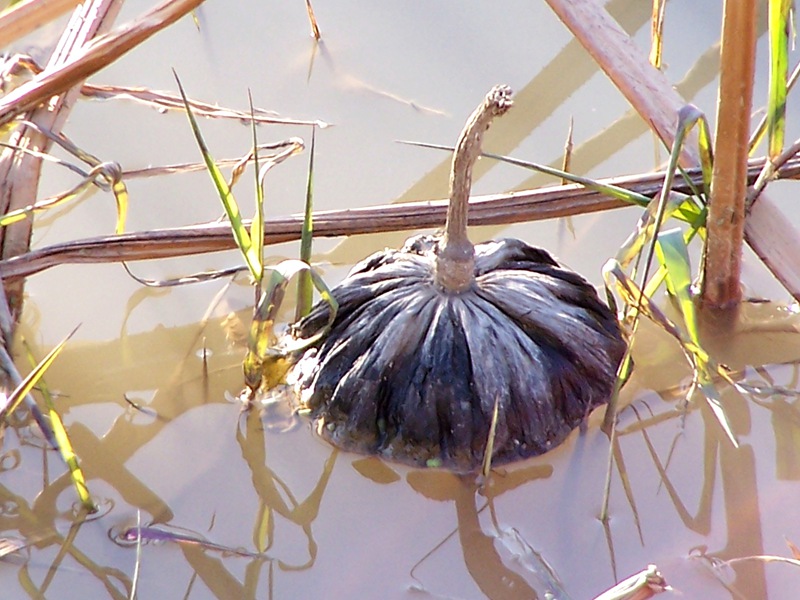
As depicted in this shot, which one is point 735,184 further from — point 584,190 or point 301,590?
point 301,590

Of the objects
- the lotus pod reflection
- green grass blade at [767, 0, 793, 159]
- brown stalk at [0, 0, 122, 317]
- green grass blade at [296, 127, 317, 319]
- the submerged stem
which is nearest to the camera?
the submerged stem

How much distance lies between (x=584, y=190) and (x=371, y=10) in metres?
1.59

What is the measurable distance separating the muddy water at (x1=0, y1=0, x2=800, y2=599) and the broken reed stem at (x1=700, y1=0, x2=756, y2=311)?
235 mm

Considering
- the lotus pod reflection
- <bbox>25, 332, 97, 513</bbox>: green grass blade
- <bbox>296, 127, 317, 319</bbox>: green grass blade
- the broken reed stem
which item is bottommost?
<bbox>25, 332, 97, 513</bbox>: green grass blade

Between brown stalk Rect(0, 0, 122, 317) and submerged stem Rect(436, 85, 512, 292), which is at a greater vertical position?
brown stalk Rect(0, 0, 122, 317)

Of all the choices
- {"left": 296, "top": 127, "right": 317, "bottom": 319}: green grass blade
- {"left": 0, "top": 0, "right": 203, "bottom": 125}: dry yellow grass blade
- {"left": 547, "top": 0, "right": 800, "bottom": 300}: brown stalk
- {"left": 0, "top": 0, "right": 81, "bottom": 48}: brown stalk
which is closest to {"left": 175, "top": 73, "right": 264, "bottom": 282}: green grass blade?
{"left": 296, "top": 127, "right": 317, "bottom": 319}: green grass blade

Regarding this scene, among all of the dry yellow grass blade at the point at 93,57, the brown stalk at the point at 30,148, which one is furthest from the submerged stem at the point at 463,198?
the brown stalk at the point at 30,148

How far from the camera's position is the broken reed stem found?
2.24 m

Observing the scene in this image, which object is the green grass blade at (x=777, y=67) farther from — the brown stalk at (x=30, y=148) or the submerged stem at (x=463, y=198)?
the brown stalk at (x=30, y=148)

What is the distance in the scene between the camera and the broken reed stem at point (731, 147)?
2238 mm

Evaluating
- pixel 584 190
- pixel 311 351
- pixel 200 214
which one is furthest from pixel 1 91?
pixel 584 190

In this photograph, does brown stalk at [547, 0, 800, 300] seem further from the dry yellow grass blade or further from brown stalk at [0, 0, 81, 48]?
brown stalk at [0, 0, 81, 48]

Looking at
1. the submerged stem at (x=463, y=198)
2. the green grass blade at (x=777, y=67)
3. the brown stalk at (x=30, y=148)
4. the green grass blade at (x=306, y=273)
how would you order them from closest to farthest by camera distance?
the submerged stem at (x=463, y=198), the green grass blade at (x=777, y=67), the green grass blade at (x=306, y=273), the brown stalk at (x=30, y=148)

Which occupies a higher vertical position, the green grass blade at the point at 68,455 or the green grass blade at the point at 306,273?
the green grass blade at the point at 306,273
